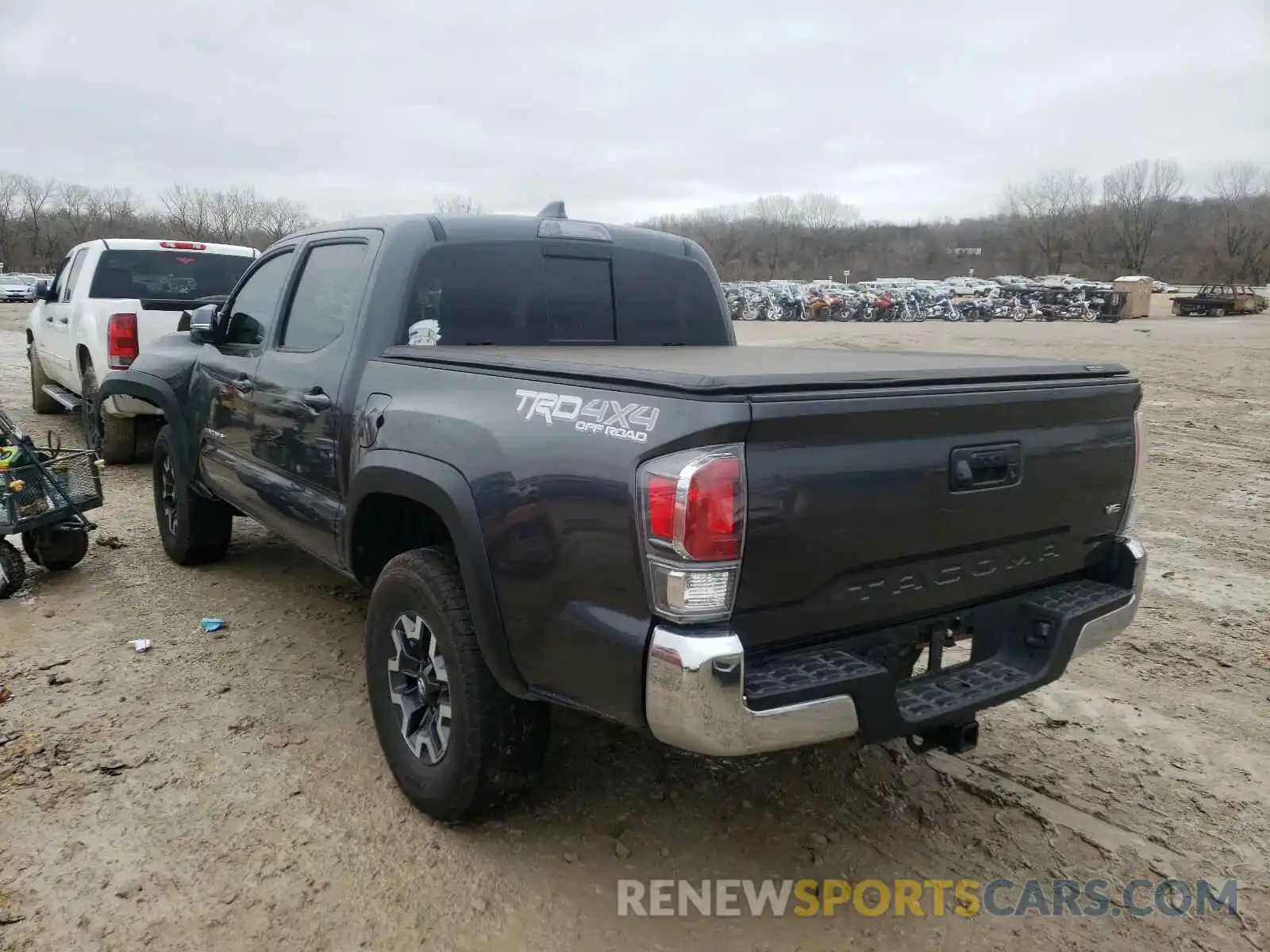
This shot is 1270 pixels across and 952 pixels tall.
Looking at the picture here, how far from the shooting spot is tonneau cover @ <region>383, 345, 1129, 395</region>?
225 centimetres

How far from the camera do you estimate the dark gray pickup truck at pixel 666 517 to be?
7.15ft

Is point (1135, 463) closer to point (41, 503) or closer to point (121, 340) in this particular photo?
point (41, 503)

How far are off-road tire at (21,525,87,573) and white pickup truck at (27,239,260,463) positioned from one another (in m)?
2.09

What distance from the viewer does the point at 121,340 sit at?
754cm

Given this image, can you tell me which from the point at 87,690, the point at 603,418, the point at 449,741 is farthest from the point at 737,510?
the point at 87,690

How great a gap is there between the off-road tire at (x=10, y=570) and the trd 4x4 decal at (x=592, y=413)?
388cm

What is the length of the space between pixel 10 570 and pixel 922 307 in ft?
149

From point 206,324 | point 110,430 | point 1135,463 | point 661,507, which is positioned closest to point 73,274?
point 110,430

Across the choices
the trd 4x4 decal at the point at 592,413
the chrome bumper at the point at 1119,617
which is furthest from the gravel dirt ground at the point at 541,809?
the trd 4x4 decal at the point at 592,413

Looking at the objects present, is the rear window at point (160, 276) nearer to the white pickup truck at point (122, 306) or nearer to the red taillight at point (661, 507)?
the white pickup truck at point (122, 306)

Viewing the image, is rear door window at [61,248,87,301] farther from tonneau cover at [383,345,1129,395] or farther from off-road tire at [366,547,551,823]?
off-road tire at [366,547,551,823]

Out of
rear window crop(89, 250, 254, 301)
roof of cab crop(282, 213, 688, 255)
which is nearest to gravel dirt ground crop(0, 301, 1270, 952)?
roof of cab crop(282, 213, 688, 255)

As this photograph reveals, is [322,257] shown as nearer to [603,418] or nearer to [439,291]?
[439,291]

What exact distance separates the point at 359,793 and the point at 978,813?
2.16 meters
